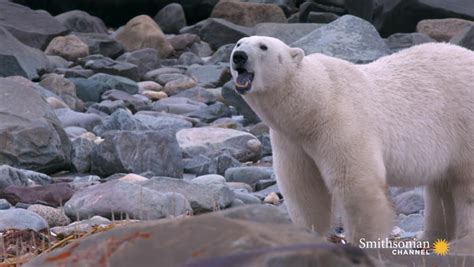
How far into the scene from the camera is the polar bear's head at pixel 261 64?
5875 millimetres

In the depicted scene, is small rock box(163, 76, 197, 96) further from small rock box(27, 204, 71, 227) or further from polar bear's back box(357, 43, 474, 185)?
polar bear's back box(357, 43, 474, 185)

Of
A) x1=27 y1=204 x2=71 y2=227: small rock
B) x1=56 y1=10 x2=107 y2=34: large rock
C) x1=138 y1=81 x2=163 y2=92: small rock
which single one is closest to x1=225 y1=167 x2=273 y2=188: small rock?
x1=27 y1=204 x2=71 y2=227: small rock

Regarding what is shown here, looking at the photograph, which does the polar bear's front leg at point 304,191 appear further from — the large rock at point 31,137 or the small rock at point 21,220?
the large rock at point 31,137

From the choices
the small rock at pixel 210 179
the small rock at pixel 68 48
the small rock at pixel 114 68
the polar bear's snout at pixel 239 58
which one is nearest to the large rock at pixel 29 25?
the small rock at pixel 68 48

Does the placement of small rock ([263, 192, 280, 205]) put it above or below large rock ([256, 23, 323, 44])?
above

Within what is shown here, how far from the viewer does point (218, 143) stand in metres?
11.9

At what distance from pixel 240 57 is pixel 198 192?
234 centimetres

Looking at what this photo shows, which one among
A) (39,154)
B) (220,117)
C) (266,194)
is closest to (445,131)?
(266,194)

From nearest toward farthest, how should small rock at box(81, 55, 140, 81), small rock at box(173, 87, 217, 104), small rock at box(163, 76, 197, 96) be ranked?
small rock at box(173, 87, 217, 104) < small rock at box(163, 76, 197, 96) < small rock at box(81, 55, 140, 81)

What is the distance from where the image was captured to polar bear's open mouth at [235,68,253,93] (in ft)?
19.2

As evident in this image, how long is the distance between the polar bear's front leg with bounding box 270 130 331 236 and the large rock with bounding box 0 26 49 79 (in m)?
10.5

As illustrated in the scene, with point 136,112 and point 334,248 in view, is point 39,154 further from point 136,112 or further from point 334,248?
point 334,248

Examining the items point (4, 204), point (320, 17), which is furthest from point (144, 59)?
point (4, 204)

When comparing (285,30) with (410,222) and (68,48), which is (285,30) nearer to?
(68,48)
